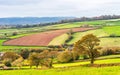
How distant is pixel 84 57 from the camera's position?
78.3 meters

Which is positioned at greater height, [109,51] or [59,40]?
[109,51]

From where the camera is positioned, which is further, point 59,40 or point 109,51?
point 59,40

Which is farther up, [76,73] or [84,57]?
[76,73]

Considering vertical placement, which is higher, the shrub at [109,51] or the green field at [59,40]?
the shrub at [109,51]

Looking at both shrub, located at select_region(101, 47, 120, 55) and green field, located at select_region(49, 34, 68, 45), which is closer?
shrub, located at select_region(101, 47, 120, 55)

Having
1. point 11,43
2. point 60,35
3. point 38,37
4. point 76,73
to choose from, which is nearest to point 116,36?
point 60,35

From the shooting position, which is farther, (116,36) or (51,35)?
(51,35)

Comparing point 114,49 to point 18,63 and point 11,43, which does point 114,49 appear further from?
point 11,43

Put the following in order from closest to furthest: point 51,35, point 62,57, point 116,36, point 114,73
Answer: point 114,73 → point 62,57 → point 116,36 → point 51,35

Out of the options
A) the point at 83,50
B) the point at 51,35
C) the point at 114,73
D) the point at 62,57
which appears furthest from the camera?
the point at 51,35

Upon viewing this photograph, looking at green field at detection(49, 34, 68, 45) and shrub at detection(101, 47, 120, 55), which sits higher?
shrub at detection(101, 47, 120, 55)

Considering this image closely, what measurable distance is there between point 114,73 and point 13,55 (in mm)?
75342

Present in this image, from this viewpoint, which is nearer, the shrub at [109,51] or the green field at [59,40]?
the shrub at [109,51]

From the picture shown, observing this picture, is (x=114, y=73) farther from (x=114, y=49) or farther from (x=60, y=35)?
(x=60, y=35)
